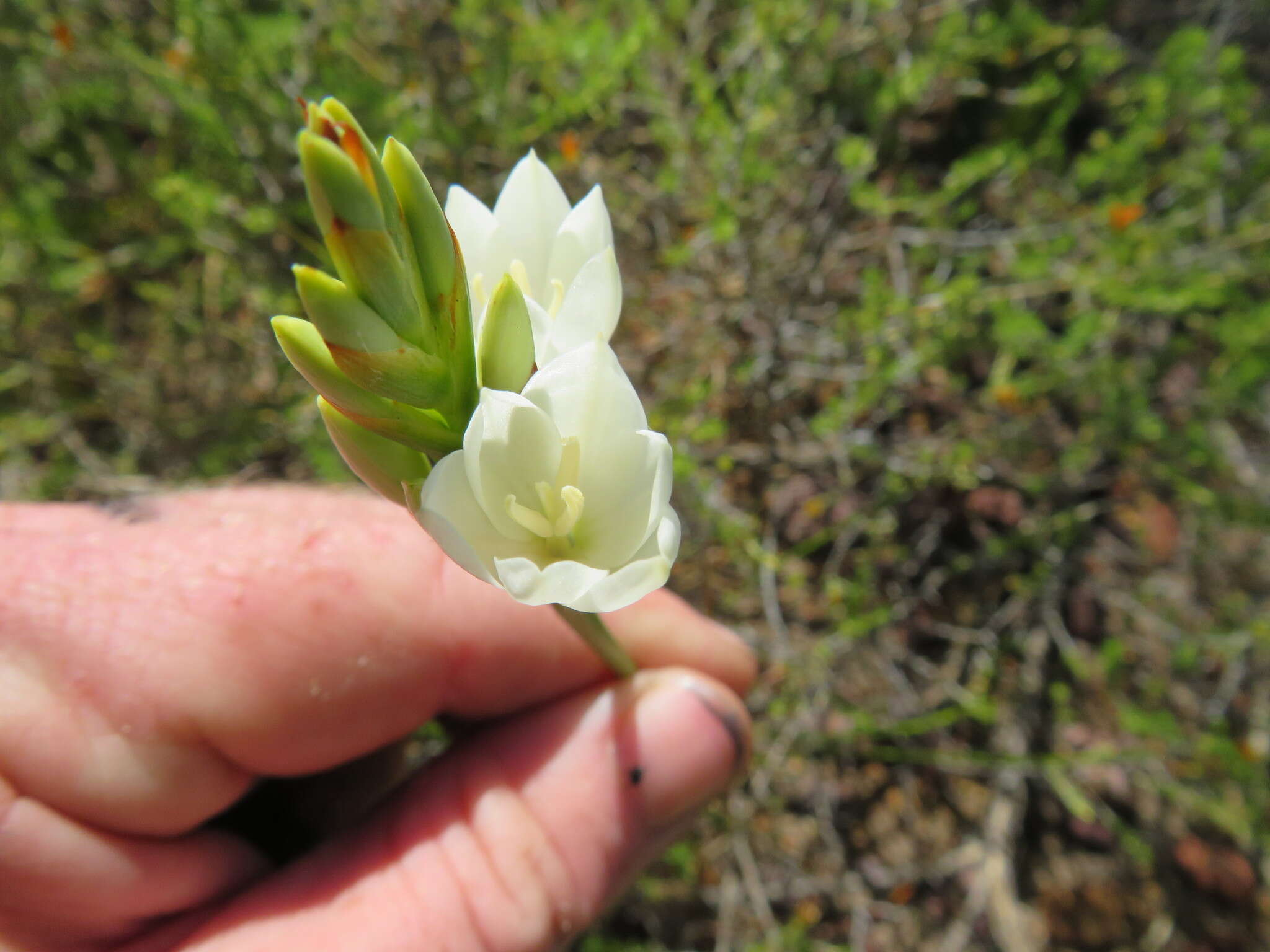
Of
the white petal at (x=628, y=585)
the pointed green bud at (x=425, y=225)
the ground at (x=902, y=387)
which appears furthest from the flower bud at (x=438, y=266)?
the ground at (x=902, y=387)

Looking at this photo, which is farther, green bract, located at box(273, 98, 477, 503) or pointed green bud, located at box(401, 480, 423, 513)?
pointed green bud, located at box(401, 480, 423, 513)

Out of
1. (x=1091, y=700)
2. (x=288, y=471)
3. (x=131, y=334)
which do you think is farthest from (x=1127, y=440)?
(x=131, y=334)

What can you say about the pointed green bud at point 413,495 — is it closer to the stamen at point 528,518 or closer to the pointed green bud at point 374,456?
the pointed green bud at point 374,456

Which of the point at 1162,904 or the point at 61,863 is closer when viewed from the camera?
the point at 61,863

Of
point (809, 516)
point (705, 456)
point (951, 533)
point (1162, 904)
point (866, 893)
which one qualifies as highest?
point (705, 456)

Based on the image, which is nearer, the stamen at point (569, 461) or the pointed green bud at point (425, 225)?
the pointed green bud at point (425, 225)

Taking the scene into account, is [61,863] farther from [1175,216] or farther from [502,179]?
[1175,216]

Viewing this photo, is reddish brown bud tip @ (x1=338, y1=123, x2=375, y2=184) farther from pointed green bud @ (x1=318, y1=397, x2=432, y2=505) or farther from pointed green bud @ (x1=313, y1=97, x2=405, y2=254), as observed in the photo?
pointed green bud @ (x1=318, y1=397, x2=432, y2=505)

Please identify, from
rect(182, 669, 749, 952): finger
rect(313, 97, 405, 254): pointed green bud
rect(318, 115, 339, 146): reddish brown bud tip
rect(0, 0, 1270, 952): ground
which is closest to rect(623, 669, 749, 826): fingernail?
rect(182, 669, 749, 952): finger
